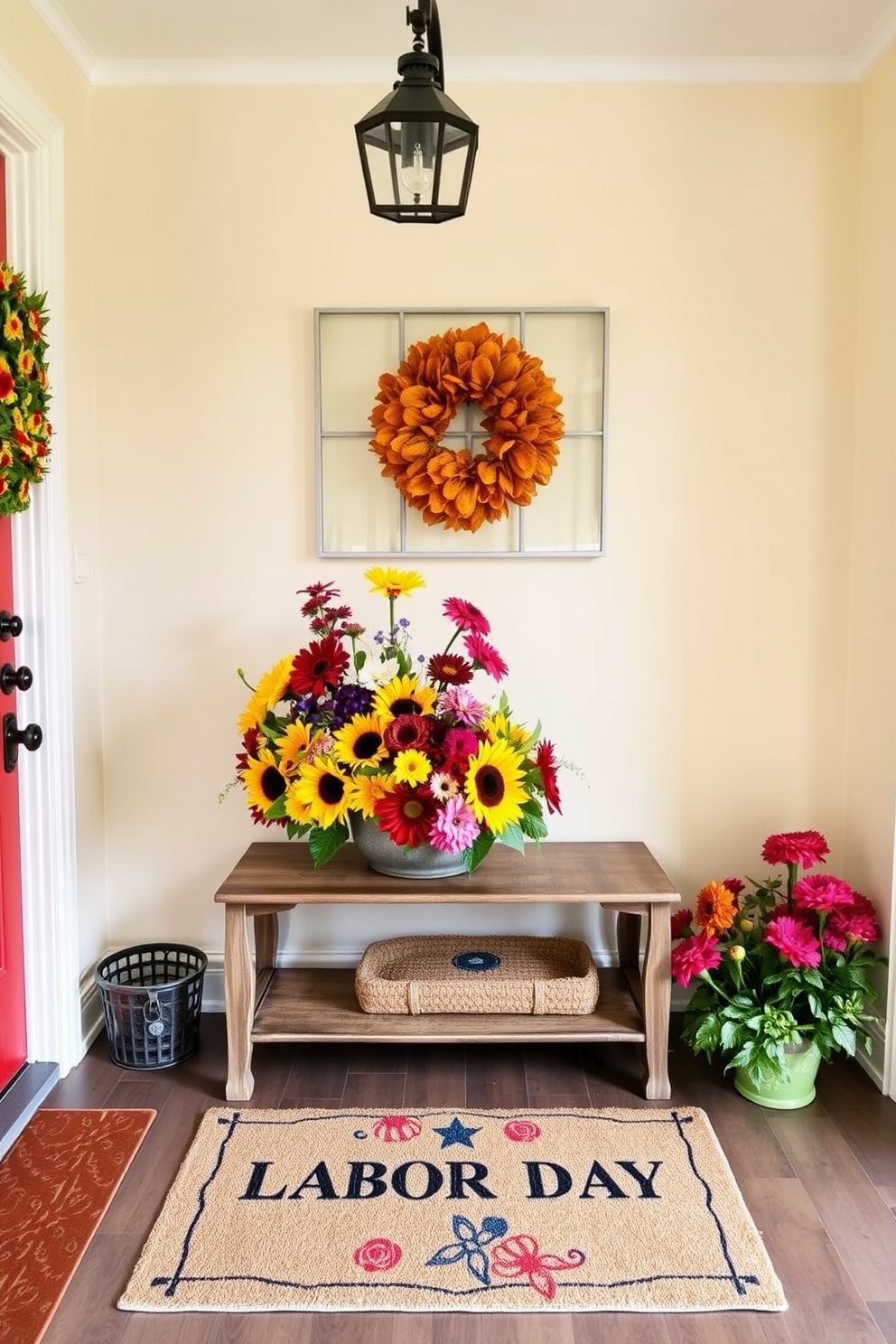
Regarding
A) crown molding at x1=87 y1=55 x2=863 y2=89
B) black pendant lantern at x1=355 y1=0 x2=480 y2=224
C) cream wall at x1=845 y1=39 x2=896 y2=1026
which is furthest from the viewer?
crown molding at x1=87 y1=55 x2=863 y2=89

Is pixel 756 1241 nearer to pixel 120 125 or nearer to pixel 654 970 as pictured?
pixel 654 970

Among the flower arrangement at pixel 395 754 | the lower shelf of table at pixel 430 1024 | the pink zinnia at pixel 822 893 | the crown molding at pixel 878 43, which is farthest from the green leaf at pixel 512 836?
the crown molding at pixel 878 43

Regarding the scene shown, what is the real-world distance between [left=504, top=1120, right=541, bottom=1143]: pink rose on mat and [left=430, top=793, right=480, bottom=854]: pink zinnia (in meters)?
0.64

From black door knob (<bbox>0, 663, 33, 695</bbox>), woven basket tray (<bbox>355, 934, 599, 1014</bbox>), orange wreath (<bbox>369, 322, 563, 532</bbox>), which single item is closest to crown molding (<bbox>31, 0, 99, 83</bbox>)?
orange wreath (<bbox>369, 322, 563, 532</bbox>)

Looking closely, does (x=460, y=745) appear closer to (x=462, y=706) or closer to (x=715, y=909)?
(x=462, y=706)

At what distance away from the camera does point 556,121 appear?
2.64 meters

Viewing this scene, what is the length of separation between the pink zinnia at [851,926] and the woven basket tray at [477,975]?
0.58m

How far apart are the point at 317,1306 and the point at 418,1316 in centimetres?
18

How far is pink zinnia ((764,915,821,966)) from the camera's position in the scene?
92.4 inches

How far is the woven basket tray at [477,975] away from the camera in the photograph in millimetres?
2422

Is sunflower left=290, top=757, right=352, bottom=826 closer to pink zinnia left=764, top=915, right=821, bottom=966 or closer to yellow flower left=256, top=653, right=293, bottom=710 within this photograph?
yellow flower left=256, top=653, right=293, bottom=710

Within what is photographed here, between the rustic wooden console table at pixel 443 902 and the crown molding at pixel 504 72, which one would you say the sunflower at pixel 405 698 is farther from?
the crown molding at pixel 504 72

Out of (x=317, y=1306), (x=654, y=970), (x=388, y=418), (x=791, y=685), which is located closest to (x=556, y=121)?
(x=388, y=418)

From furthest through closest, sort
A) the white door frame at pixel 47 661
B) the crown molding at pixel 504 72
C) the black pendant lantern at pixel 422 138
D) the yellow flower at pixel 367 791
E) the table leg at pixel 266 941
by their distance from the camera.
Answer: the table leg at pixel 266 941
the crown molding at pixel 504 72
the white door frame at pixel 47 661
the yellow flower at pixel 367 791
the black pendant lantern at pixel 422 138
